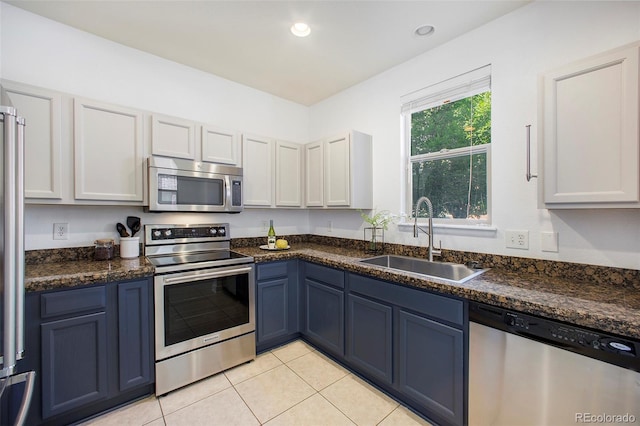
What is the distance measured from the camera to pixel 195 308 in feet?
6.62

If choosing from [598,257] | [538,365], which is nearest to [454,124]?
[598,257]

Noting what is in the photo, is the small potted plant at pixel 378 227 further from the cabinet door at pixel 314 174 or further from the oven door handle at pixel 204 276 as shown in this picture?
the oven door handle at pixel 204 276

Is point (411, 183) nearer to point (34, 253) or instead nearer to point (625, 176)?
point (625, 176)

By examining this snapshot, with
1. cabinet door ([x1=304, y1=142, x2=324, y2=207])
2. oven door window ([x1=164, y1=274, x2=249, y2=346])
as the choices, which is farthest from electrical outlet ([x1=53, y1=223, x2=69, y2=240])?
cabinet door ([x1=304, y1=142, x2=324, y2=207])

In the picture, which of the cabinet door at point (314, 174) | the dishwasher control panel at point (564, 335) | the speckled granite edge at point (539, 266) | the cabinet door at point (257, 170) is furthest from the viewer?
the cabinet door at point (314, 174)

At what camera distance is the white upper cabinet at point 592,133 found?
1.22 meters

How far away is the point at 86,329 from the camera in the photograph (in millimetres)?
1635

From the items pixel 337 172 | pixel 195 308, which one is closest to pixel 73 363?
pixel 195 308

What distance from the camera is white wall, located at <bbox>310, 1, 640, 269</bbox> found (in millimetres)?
1482

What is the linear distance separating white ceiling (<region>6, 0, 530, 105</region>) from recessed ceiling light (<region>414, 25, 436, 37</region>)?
0.04 meters

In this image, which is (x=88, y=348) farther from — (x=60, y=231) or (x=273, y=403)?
(x=273, y=403)

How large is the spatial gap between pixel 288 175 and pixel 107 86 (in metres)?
1.73

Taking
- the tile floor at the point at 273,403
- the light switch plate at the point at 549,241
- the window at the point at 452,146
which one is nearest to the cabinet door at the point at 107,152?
the tile floor at the point at 273,403

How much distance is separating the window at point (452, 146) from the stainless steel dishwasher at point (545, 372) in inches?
38.9
